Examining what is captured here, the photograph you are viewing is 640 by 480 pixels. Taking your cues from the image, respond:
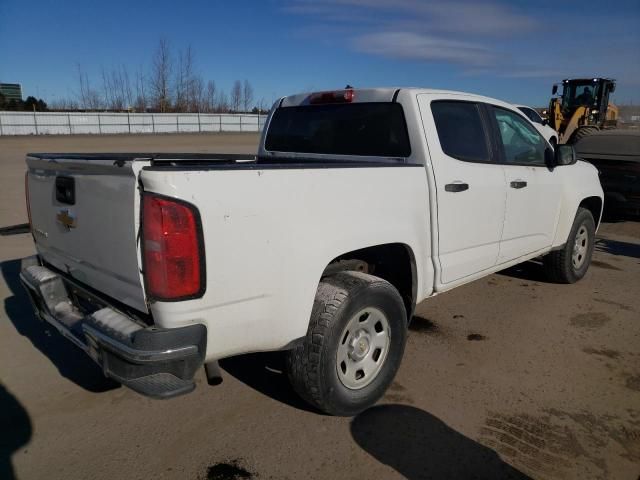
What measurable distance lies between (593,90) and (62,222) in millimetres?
21183

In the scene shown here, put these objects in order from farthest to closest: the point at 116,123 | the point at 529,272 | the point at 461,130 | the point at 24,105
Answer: the point at 24,105 < the point at 116,123 < the point at 529,272 < the point at 461,130

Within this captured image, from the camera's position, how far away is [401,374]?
357cm

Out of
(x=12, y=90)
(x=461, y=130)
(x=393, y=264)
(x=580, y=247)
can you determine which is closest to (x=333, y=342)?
(x=393, y=264)

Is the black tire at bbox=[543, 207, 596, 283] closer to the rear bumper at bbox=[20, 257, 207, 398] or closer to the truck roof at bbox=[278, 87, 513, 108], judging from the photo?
the truck roof at bbox=[278, 87, 513, 108]

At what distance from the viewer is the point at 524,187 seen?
4.26 m

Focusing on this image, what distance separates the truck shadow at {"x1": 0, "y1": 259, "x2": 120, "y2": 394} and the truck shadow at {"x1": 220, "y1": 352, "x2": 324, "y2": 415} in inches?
32.1

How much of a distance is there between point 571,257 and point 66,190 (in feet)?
16.2

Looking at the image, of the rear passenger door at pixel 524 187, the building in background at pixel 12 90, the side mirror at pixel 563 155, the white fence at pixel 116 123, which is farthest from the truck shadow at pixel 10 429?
the building in background at pixel 12 90

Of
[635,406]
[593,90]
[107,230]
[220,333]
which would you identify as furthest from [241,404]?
[593,90]

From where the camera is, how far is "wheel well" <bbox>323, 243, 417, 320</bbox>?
3.26m

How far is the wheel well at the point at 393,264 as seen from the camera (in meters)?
3.26

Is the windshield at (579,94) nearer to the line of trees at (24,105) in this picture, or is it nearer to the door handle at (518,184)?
the door handle at (518,184)

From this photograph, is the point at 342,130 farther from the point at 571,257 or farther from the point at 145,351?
the point at 571,257

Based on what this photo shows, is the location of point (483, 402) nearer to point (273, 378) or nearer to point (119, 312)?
point (273, 378)
